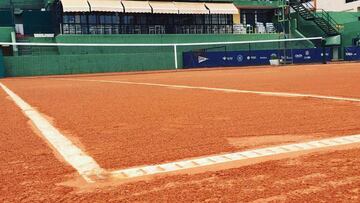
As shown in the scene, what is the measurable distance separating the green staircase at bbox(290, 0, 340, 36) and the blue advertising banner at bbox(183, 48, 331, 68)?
5098 mm

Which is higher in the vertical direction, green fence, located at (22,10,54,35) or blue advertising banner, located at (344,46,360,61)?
green fence, located at (22,10,54,35)

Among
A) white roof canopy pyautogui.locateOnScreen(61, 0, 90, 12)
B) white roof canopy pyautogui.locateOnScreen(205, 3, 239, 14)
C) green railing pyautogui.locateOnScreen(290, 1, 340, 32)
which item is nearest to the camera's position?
white roof canopy pyautogui.locateOnScreen(61, 0, 90, 12)

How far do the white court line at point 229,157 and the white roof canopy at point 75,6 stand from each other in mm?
32674

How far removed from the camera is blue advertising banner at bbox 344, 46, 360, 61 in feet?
132

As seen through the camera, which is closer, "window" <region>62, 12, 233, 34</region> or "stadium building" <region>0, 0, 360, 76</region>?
"stadium building" <region>0, 0, 360, 76</region>

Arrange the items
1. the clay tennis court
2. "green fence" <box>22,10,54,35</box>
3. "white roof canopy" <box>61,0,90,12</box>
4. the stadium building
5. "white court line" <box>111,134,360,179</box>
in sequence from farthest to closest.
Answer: "green fence" <box>22,10,54,35</box> → "white roof canopy" <box>61,0,90,12</box> → the stadium building → "white court line" <box>111,134,360,179</box> → the clay tennis court

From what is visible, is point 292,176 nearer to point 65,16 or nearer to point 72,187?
point 72,187

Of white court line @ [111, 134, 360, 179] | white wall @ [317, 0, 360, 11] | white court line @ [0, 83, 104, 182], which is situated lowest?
white court line @ [111, 134, 360, 179]

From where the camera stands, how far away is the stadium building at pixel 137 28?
3281 centimetres

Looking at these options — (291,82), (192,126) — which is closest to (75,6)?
(291,82)

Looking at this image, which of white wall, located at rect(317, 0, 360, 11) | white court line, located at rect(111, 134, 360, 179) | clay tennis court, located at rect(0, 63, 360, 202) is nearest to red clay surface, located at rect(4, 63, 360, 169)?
clay tennis court, located at rect(0, 63, 360, 202)

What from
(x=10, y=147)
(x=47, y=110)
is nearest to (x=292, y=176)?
(x=10, y=147)

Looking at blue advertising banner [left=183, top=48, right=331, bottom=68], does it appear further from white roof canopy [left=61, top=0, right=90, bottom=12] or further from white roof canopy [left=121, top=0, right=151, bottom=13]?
white roof canopy [left=61, top=0, right=90, bottom=12]

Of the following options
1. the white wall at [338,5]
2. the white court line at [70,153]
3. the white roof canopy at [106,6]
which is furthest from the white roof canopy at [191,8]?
the white court line at [70,153]
